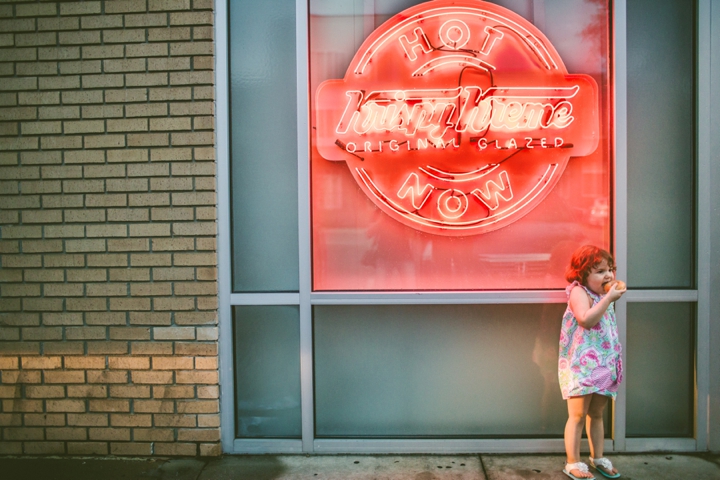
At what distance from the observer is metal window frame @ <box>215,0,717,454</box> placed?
3756mm

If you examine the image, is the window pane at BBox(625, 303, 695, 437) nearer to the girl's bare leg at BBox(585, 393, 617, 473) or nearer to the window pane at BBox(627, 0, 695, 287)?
the window pane at BBox(627, 0, 695, 287)

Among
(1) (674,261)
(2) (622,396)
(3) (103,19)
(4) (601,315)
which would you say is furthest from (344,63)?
(2) (622,396)

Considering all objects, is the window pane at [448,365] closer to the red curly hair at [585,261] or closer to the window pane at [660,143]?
the red curly hair at [585,261]

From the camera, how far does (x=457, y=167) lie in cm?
385

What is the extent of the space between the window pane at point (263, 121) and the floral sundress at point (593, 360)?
2.12m

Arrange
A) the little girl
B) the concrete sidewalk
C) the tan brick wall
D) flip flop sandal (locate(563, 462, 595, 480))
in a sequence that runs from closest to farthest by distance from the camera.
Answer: the little girl < flip flop sandal (locate(563, 462, 595, 480)) < the concrete sidewalk < the tan brick wall

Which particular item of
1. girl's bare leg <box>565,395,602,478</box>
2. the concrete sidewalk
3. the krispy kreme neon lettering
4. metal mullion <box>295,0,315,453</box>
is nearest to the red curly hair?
girl's bare leg <box>565,395,602,478</box>

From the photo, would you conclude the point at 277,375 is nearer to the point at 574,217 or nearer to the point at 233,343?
the point at 233,343

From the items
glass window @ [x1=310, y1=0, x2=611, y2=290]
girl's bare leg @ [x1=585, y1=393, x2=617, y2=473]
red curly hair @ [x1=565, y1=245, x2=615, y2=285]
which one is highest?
glass window @ [x1=310, y1=0, x2=611, y2=290]

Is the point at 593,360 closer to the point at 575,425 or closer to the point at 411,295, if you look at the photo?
the point at 575,425

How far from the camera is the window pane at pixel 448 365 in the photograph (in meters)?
3.92

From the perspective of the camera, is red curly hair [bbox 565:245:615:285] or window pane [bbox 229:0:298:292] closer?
red curly hair [bbox 565:245:615:285]

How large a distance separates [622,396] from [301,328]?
99.6 inches

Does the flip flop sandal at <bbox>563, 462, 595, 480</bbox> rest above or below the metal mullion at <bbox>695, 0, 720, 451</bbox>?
below
